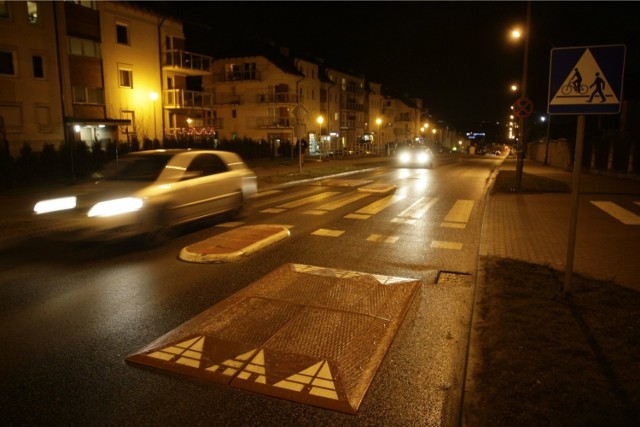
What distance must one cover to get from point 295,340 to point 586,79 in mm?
4080

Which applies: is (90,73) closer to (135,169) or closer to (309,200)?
(309,200)

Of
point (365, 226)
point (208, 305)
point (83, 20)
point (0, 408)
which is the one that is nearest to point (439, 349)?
point (208, 305)

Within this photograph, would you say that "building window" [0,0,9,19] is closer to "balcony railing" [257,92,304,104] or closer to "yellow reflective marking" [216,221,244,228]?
"yellow reflective marking" [216,221,244,228]

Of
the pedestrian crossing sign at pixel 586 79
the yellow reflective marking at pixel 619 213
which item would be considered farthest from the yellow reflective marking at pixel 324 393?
the yellow reflective marking at pixel 619 213

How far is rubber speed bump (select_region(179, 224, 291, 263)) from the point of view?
25.2 feet

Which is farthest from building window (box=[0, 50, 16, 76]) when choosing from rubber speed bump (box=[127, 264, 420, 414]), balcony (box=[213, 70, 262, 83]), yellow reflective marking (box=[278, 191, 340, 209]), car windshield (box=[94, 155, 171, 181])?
balcony (box=[213, 70, 262, 83])

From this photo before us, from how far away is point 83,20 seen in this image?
28344 millimetres

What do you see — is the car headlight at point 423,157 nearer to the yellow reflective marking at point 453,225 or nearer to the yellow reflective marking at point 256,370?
the yellow reflective marking at point 453,225

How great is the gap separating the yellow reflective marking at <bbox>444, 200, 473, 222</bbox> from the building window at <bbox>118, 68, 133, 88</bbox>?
25679 mm

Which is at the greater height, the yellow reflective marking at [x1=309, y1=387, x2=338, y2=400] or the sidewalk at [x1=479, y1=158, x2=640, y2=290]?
the sidewalk at [x1=479, y1=158, x2=640, y2=290]

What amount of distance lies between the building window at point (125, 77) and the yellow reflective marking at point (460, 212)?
2568 centimetres

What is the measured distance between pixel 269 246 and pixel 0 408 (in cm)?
546

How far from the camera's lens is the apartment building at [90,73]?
25.1m

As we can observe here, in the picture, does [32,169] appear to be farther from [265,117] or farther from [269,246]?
[265,117]
